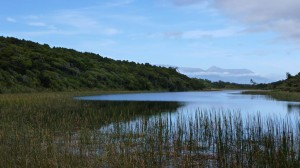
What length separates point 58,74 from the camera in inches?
3103

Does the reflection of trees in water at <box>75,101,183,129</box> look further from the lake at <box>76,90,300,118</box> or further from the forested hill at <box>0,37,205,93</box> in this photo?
the forested hill at <box>0,37,205,93</box>

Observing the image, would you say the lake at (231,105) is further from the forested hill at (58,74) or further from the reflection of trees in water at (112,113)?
the forested hill at (58,74)

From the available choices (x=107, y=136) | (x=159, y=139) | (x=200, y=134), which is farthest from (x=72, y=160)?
(x=200, y=134)

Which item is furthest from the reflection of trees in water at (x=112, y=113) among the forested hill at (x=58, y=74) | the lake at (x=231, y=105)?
the forested hill at (x=58, y=74)

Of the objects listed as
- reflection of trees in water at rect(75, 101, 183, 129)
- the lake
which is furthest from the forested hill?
reflection of trees in water at rect(75, 101, 183, 129)

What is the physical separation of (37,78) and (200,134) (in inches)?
2316

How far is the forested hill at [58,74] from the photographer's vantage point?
2581 inches

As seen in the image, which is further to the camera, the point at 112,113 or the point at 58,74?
the point at 58,74

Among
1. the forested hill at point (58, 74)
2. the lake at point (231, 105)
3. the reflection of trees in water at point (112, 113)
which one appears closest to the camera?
the reflection of trees in water at point (112, 113)

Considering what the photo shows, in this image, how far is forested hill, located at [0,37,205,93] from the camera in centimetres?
6556

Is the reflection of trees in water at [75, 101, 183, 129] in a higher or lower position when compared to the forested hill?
lower

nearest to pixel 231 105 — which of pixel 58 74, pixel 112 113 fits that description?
pixel 112 113

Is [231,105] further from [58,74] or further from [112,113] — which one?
[58,74]

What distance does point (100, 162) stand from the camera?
11367 millimetres
